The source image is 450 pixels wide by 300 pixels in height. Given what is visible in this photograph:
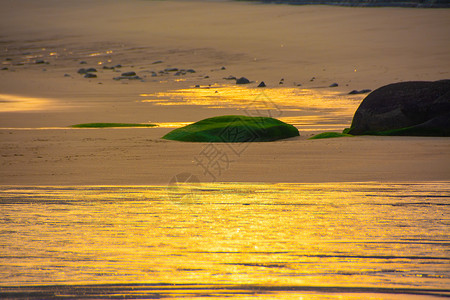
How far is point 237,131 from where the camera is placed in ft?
26.7

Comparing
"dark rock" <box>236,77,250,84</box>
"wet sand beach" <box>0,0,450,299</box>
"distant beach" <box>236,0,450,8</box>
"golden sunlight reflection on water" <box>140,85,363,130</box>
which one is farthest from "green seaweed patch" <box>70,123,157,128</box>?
"distant beach" <box>236,0,450,8</box>

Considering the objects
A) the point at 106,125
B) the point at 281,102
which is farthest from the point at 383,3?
the point at 106,125

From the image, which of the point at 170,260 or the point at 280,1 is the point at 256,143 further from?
the point at 280,1

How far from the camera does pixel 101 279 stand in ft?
10.2

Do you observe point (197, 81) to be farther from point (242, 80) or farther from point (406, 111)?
point (406, 111)

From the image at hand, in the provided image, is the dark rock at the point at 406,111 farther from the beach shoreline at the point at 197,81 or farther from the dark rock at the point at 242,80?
the dark rock at the point at 242,80

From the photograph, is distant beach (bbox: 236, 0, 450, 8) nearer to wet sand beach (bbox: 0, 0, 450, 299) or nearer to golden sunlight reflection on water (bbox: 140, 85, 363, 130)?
wet sand beach (bbox: 0, 0, 450, 299)

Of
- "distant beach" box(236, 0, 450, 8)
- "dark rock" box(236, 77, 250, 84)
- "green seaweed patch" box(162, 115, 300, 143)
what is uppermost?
"distant beach" box(236, 0, 450, 8)

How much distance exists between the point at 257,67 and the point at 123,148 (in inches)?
484

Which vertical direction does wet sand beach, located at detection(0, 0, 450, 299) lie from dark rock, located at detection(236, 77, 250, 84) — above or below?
above

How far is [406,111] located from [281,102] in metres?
5.15

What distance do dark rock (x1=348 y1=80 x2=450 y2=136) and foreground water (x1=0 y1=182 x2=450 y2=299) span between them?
126 inches

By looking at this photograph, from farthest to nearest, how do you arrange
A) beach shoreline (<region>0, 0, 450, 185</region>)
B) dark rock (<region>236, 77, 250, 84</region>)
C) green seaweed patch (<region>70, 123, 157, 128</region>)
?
dark rock (<region>236, 77, 250, 84</region>), green seaweed patch (<region>70, 123, 157, 128</region>), beach shoreline (<region>0, 0, 450, 185</region>)

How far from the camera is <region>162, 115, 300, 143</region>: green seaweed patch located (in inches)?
317
